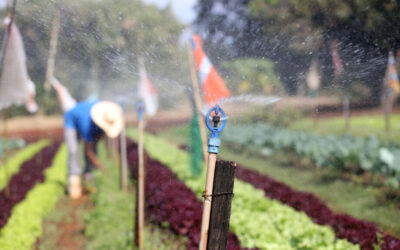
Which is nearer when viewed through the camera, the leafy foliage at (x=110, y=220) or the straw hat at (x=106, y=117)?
the leafy foliage at (x=110, y=220)

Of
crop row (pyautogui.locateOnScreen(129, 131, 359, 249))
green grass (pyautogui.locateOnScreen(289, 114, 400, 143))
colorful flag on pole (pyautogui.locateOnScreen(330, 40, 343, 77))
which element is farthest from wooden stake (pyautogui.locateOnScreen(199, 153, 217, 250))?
green grass (pyautogui.locateOnScreen(289, 114, 400, 143))

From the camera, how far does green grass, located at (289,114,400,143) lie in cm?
1731

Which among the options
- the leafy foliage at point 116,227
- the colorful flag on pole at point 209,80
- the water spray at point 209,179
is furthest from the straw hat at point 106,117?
the water spray at point 209,179

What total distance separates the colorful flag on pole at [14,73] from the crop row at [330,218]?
161 inches

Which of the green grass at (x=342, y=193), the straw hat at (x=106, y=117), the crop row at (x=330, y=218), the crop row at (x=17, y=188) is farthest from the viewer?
the straw hat at (x=106, y=117)

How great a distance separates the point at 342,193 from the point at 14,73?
6.97 m

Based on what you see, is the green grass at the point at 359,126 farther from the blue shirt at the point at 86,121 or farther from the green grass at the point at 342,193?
the blue shirt at the point at 86,121

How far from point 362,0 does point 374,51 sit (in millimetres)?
2233

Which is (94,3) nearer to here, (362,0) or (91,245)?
(91,245)

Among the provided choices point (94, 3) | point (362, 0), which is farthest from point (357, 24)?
point (94, 3)

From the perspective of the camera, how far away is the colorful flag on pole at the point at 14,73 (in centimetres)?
568

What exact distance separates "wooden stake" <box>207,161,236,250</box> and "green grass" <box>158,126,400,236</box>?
1.42 m

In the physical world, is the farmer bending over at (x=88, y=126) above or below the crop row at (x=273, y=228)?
above

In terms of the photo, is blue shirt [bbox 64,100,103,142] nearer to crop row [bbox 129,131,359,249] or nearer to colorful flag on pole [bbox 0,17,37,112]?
colorful flag on pole [bbox 0,17,37,112]
